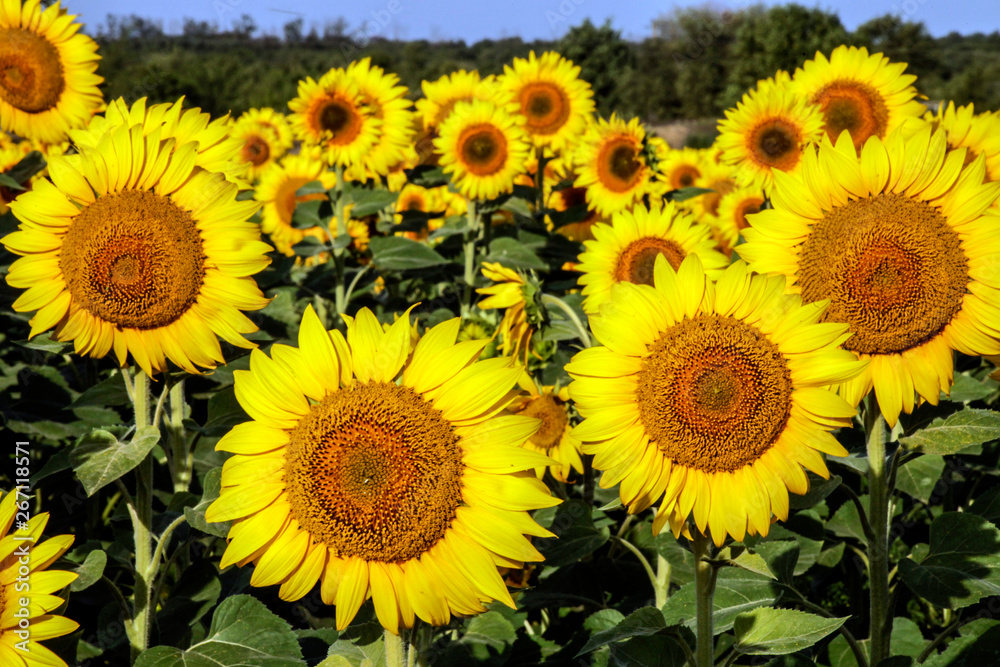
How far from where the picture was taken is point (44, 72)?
366 centimetres

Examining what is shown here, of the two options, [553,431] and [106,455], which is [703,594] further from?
[106,455]

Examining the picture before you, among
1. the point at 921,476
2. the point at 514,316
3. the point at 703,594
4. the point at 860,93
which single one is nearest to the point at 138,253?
the point at 514,316

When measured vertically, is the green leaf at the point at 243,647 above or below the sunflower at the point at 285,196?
below

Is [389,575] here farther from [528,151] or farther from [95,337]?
[528,151]

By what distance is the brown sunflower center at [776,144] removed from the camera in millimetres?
3738

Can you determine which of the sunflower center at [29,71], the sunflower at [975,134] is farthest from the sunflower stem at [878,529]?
the sunflower center at [29,71]

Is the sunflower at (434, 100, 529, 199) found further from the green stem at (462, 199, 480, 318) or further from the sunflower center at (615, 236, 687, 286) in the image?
the sunflower center at (615, 236, 687, 286)

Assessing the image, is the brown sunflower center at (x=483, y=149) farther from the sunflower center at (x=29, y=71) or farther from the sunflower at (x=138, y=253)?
the sunflower at (x=138, y=253)

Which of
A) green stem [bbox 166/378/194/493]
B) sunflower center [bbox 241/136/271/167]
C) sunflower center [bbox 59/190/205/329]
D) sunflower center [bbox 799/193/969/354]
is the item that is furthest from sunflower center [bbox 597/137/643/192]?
sunflower center [bbox 241/136/271/167]

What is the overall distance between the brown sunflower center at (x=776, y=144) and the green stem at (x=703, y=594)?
2.28 meters

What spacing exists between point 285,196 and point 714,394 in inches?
200

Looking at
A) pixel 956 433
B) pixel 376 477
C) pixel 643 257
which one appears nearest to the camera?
pixel 376 477

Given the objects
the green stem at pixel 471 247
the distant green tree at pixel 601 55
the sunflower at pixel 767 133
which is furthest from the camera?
the distant green tree at pixel 601 55

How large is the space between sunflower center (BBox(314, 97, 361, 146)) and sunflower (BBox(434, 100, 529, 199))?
625mm
